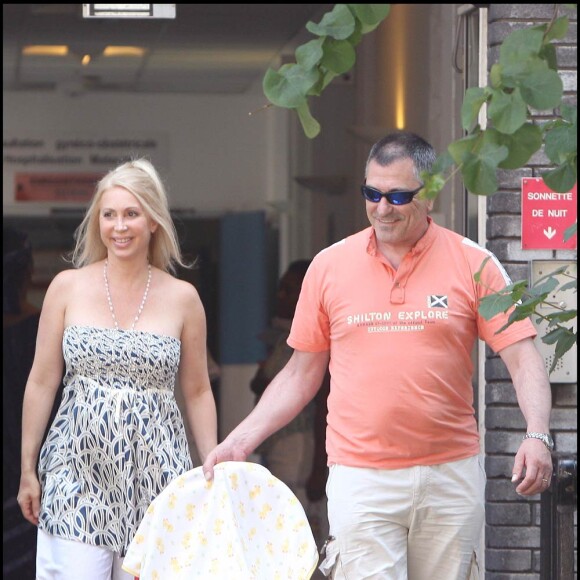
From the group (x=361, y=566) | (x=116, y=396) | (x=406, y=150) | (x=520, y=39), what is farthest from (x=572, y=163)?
(x=116, y=396)

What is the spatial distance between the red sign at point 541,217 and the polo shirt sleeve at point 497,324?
1269 mm

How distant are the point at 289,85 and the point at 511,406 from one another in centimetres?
310

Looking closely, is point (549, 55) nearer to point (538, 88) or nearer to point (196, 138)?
point (538, 88)

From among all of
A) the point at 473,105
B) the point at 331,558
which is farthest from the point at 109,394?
the point at 473,105

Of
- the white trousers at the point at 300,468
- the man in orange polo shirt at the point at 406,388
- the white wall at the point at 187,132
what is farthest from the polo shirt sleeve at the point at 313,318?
the white wall at the point at 187,132

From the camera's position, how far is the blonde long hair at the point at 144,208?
4.90 metres

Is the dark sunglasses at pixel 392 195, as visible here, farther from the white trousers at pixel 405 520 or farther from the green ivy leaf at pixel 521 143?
the green ivy leaf at pixel 521 143

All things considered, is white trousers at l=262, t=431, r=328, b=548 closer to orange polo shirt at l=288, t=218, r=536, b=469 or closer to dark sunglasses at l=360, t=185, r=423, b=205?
orange polo shirt at l=288, t=218, r=536, b=469

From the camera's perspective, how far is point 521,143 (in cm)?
303

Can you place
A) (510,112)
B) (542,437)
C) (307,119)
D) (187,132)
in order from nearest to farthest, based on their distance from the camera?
(510,112) → (307,119) → (542,437) → (187,132)

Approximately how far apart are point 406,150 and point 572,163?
1272mm

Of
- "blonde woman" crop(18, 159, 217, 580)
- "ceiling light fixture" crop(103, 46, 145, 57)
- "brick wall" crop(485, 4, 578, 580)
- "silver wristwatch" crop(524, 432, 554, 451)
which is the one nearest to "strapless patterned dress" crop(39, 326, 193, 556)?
"blonde woman" crop(18, 159, 217, 580)

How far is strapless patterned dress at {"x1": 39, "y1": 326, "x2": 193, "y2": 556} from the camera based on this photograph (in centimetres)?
476

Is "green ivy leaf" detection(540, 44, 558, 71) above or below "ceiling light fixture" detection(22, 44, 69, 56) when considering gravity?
below
